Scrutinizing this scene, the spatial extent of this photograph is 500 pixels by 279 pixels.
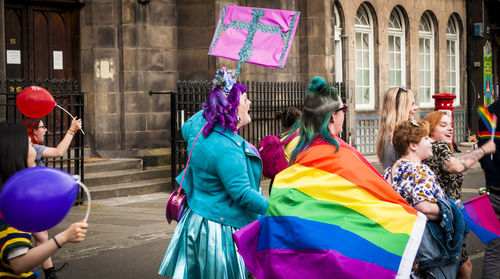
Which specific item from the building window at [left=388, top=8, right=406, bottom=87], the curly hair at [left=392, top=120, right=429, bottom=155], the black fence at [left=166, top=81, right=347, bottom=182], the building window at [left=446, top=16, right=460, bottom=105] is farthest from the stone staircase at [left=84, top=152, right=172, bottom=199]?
the building window at [left=446, top=16, right=460, bottom=105]

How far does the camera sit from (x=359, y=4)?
20609 mm

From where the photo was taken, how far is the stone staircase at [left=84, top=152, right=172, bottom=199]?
12.8 metres

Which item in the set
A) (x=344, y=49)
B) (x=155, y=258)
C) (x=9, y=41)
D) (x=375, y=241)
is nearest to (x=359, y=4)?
(x=344, y=49)

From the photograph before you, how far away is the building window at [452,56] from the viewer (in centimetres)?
2573

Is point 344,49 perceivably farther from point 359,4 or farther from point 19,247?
point 19,247

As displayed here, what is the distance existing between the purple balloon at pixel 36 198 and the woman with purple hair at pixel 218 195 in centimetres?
172

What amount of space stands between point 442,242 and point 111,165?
967 cm

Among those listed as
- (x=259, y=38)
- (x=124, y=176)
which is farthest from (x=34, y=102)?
→ (x=124, y=176)

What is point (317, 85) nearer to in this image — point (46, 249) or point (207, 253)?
point (207, 253)

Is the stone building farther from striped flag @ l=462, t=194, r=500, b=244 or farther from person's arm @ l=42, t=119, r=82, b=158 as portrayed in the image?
striped flag @ l=462, t=194, r=500, b=244

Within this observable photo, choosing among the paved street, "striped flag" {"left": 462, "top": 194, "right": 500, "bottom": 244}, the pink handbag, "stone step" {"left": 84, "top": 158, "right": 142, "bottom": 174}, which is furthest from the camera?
"stone step" {"left": 84, "top": 158, "right": 142, "bottom": 174}

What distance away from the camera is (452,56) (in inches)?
1026

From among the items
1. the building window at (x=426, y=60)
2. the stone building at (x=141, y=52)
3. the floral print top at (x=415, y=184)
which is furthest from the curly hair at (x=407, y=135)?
the building window at (x=426, y=60)

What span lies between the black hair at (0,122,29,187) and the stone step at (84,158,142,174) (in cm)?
961
